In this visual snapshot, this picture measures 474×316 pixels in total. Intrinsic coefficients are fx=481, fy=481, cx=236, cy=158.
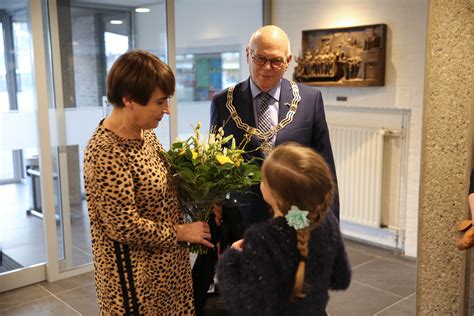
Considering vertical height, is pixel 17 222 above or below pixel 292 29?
below

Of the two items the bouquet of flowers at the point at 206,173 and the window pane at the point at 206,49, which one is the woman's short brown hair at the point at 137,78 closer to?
the bouquet of flowers at the point at 206,173

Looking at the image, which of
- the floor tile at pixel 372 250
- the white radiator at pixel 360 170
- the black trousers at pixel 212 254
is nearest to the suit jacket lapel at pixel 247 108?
the black trousers at pixel 212 254

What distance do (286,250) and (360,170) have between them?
319cm

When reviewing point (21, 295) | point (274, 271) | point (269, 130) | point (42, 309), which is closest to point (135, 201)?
point (274, 271)

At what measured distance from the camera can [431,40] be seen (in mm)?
2324

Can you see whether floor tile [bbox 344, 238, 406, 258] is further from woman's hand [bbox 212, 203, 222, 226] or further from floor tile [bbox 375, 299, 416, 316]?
woman's hand [bbox 212, 203, 222, 226]

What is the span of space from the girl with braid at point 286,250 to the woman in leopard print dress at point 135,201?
26 centimetres

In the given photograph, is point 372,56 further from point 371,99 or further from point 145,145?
point 145,145

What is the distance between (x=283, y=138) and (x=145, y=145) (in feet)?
2.13

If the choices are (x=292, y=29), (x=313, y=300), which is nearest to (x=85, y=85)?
(x=292, y=29)

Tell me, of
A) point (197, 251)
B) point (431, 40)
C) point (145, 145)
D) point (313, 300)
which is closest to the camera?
point (313, 300)

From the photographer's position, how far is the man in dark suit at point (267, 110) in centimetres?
194

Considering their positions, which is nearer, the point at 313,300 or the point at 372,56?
the point at 313,300

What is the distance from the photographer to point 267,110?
2053 millimetres
